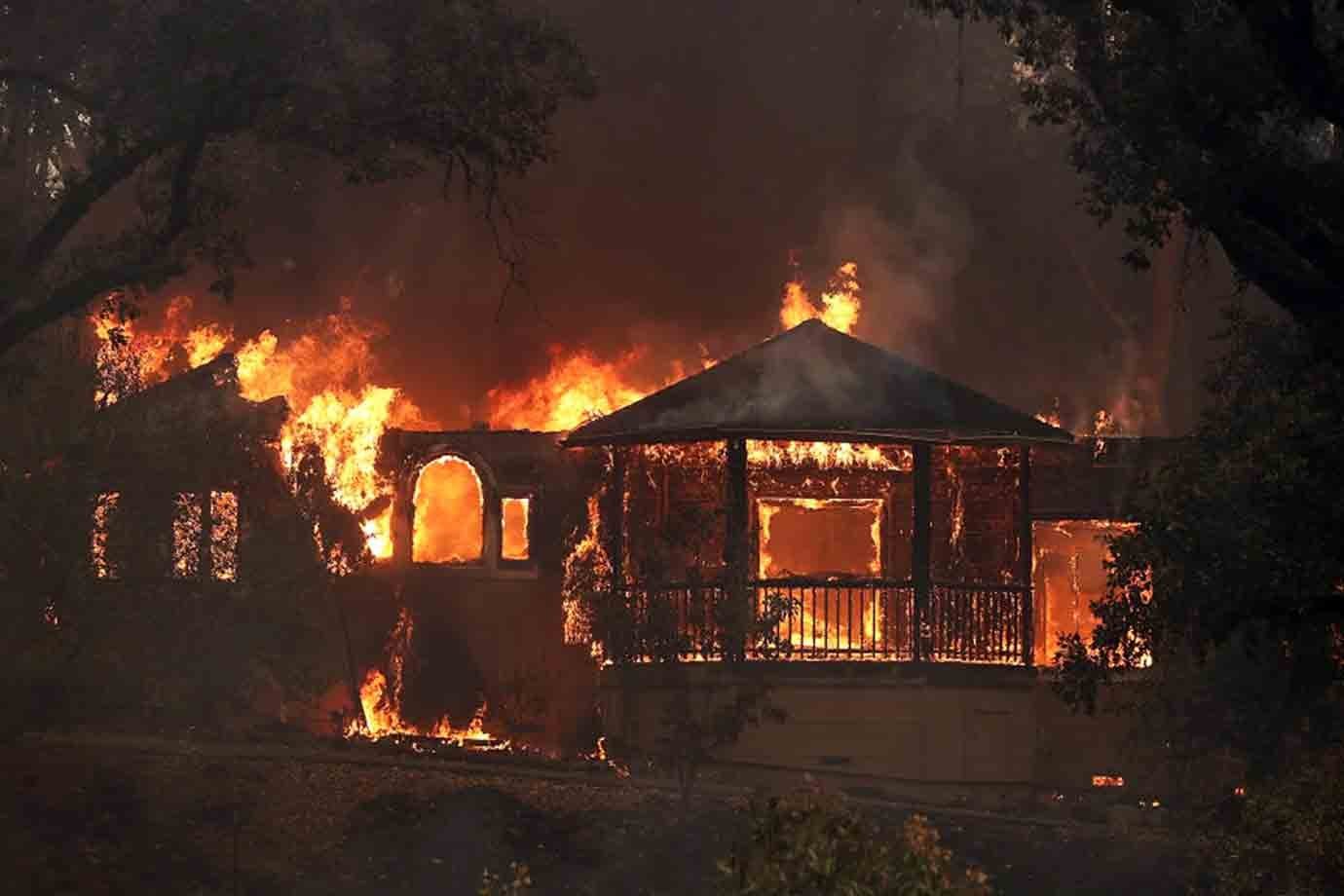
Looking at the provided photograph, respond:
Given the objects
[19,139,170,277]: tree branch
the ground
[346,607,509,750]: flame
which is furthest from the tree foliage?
[346,607,509,750]: flame

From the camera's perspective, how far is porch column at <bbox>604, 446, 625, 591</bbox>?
30000 mm

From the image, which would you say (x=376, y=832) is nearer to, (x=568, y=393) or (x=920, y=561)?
(x=920, y=561)

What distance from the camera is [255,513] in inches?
1074

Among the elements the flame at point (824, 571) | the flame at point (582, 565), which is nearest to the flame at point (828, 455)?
the flame at point (824, 571)

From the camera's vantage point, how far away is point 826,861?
9.95 meters

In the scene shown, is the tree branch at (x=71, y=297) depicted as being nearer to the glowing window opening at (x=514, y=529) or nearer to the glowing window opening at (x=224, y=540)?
the glowing window opening at (x=224, y=540)

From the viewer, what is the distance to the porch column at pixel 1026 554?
29547mm

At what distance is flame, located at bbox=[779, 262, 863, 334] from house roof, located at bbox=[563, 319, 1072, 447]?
17.6 metres

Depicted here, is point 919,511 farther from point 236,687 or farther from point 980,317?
point 980,317

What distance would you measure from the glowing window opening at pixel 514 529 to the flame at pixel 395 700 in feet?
6.46

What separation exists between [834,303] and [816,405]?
19.7 metres

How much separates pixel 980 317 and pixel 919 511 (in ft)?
78.7

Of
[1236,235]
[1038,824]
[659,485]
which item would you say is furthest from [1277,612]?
[659,485]

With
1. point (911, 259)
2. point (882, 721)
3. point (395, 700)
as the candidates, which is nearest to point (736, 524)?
point (882, 721)
